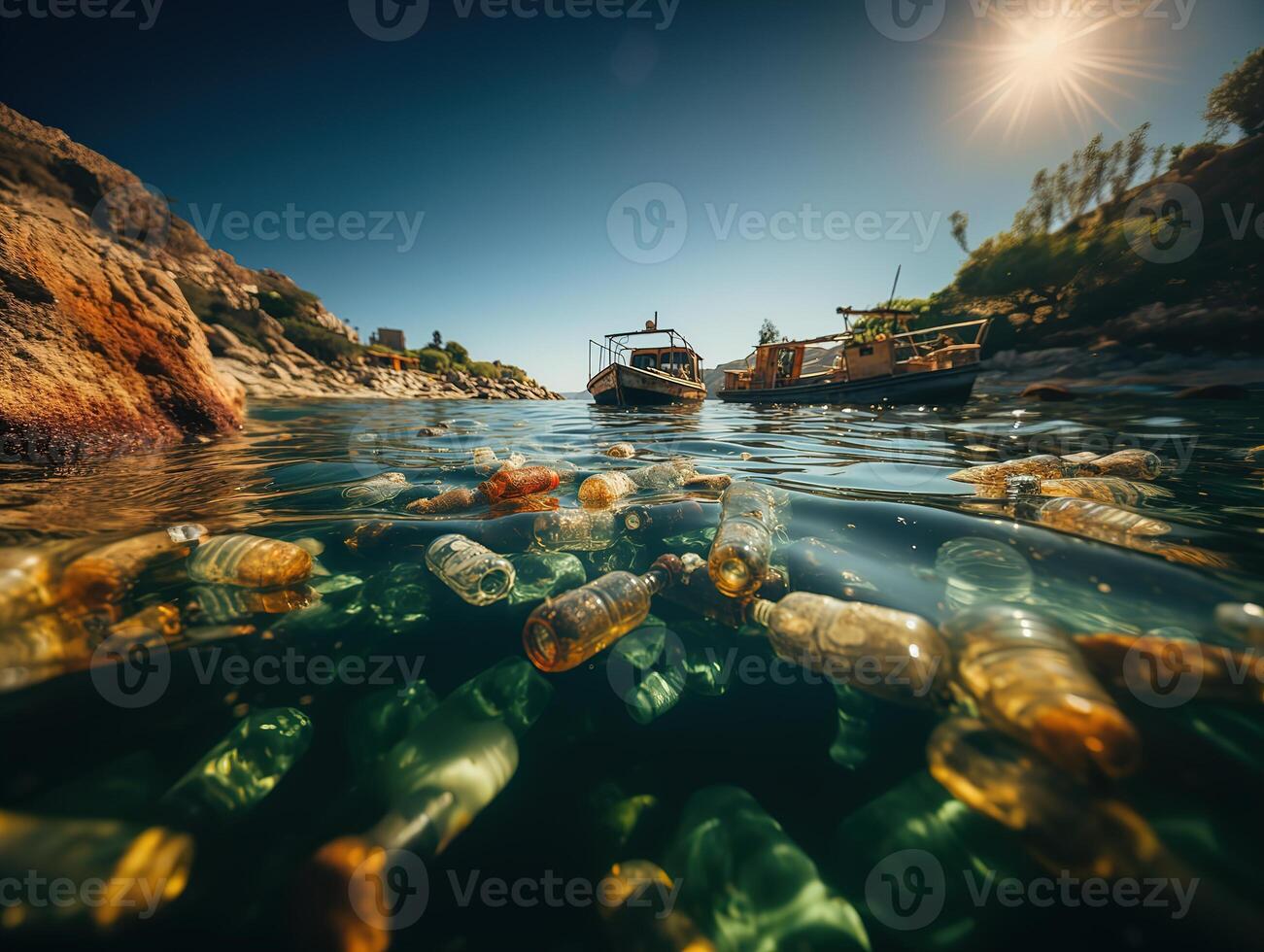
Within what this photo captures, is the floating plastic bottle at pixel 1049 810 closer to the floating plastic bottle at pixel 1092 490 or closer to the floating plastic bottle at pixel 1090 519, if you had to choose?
the floating plastic bottle at pixel 1090 519

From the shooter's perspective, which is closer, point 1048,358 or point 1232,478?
point 1232,478

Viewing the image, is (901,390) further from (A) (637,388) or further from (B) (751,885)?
(B) (751,885)

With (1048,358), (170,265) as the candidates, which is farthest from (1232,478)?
(170,265)

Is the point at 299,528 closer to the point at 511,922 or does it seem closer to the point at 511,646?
the point at 511,646

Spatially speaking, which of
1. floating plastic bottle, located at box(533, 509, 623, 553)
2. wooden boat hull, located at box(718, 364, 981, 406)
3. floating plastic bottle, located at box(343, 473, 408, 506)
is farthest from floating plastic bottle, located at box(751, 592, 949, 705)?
wooden boat hull, located at box(718, 364, 981, 406)

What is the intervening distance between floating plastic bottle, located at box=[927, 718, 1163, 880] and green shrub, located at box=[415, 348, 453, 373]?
50189mm

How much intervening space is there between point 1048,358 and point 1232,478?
32.1m

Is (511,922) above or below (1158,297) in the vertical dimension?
below

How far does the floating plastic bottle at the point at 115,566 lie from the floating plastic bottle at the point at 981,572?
3112 mm

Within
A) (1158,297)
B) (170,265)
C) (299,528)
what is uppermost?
(170,265)

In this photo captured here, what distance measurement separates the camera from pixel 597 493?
10.6 ft

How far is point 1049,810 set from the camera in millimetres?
981

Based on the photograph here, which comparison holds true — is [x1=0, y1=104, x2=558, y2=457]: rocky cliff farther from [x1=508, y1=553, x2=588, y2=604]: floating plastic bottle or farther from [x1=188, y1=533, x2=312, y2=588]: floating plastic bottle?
[x1=508, y1=553, x2=588, y2=604]: floating plastic bottle

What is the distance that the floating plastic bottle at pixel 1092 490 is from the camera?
277cm
